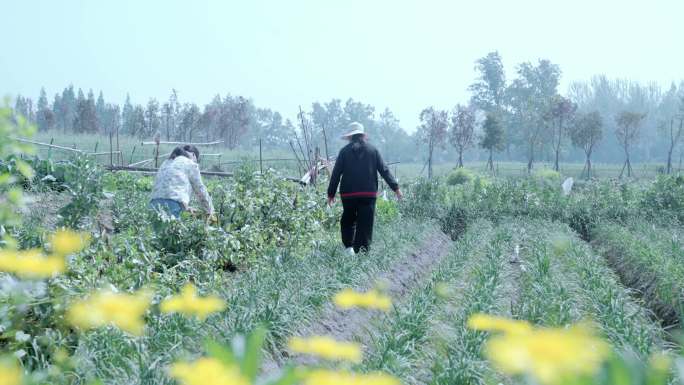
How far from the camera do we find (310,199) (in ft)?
31.7

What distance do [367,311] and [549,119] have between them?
38704 millimetres

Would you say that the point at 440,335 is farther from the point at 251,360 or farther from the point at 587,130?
the point at 587,130

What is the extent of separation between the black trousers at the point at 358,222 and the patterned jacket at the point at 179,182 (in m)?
1.61

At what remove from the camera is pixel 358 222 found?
7422mm

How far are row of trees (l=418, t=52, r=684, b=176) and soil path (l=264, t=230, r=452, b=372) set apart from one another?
24.6m

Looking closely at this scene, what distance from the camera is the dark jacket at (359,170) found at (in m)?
7.35

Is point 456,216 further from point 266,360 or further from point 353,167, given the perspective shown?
point 266,360

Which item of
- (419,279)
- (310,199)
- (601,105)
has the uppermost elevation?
(601,105)

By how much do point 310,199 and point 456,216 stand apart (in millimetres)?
6025

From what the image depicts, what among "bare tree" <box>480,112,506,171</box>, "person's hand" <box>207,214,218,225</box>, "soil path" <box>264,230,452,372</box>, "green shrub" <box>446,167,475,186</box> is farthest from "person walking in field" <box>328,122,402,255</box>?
"bare tree" <box>480,112,506,171</box>

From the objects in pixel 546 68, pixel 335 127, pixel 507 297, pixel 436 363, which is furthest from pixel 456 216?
pixel 335 127

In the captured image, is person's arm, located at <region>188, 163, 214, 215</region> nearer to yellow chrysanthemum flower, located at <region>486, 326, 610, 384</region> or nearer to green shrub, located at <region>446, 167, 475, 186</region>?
yellow chrysanthemum flower, located at <region>486, 326, 610, 384</region>

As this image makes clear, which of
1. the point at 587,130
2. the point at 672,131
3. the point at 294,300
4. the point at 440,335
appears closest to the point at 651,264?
the point at 440,335

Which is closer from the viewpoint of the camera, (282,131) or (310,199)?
(310,199)
